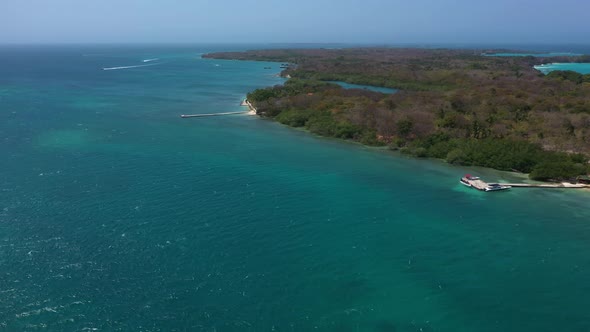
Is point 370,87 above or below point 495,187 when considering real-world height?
above

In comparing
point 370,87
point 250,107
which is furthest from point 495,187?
point 370,87

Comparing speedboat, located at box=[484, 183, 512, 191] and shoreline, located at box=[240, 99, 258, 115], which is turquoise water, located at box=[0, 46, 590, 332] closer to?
speedboat, located at box=[484, 183, 512, 191]

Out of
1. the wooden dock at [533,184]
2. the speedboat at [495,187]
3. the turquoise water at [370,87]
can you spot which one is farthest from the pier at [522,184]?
the turquoise water at [370,87]

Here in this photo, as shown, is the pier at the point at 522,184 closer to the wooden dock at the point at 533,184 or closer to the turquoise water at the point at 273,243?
the wooden dock at the point at 533,184

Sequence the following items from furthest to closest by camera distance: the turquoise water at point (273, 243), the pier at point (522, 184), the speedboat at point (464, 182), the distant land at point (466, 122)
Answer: the distant land at point (466, 122), the speedboat at point (464, 182), the pier at point (522, 184), the turquoise water at point (273, 243)

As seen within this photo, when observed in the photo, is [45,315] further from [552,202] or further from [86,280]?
[552,202]

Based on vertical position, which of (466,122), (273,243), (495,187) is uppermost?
(466,122)

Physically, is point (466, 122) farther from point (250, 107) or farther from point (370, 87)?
point (370, 87)

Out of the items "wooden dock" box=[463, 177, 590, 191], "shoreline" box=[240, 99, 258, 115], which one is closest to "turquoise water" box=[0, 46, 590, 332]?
"wooden dock" box=[463, 177, 590, 191]

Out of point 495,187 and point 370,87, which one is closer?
point 495,187
